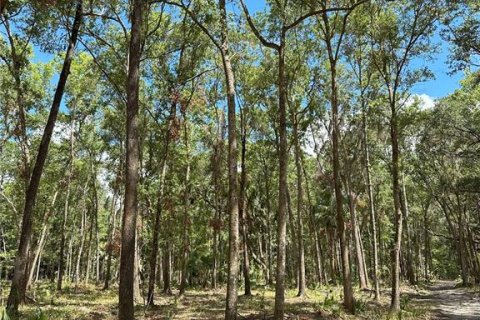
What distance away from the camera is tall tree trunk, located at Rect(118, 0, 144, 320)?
8.06 metres

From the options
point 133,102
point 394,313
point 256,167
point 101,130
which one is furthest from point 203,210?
point 133,102

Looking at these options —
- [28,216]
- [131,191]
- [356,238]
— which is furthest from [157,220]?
[356,238]

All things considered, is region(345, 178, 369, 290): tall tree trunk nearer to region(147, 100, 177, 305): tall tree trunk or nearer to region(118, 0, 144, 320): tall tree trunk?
region(147, 100, 177, 305): tall tree trunk

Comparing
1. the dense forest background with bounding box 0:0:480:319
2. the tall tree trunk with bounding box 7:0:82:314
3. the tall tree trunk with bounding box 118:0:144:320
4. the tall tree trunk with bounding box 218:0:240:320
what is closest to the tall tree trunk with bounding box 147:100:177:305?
the dense forest background with bounding box 0:0:480:319

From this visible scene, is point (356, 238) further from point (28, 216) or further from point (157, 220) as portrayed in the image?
point (28, 216)

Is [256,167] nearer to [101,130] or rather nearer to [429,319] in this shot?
[101,130]

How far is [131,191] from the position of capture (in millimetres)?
8664

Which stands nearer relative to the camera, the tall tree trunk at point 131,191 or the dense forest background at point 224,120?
the tall tree trunk at point 131,191

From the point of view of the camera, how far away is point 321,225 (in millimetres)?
39531

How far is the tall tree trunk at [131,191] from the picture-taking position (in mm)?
8062

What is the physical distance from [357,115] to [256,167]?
378 inches

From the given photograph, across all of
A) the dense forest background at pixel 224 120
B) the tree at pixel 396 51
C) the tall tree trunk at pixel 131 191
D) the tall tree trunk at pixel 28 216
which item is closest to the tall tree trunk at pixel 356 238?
the dense forest background at pixel 224 120

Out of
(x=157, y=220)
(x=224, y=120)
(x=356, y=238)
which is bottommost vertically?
(x=356, y=238)

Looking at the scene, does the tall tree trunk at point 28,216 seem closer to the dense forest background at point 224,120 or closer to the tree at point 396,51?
the dense forest background at point 224,120
